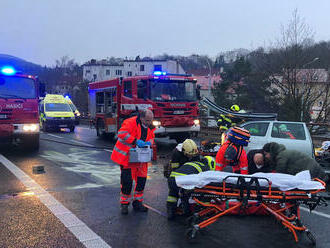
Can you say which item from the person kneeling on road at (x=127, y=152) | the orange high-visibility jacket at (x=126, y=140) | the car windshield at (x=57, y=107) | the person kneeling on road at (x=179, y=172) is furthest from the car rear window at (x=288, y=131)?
the car windshield at (x=57, y=107)

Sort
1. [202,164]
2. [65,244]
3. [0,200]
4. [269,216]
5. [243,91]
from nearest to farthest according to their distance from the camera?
[65,244] < [202,164] < [269,216] < [0,200] < [243,91]

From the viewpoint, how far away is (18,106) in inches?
402

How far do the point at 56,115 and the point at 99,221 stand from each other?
603 inches

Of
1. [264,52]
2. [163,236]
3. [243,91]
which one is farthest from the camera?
[243,91]

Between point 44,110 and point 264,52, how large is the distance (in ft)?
44.2

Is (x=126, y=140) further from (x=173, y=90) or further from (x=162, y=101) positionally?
(x=173, y=90)

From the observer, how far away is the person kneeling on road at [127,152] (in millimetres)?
5023

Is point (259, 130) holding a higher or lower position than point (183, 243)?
higher

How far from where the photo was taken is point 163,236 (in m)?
4.22

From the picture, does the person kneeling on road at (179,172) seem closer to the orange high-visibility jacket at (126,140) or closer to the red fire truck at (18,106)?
the orange high-visibility jacket at (126,140)

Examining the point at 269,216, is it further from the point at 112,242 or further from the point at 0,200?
the point at 0,200

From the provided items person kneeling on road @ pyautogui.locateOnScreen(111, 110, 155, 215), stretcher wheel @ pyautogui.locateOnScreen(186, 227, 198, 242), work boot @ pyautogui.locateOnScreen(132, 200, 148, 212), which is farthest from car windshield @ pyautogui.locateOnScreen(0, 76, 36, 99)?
Result: stretcher wheel @ pyautogui.locateOnScreen(186, 227, 198, 242)

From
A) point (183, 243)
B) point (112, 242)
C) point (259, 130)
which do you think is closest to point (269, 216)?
point (183, 243)

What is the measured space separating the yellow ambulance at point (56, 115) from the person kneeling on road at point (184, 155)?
15.0 meters
